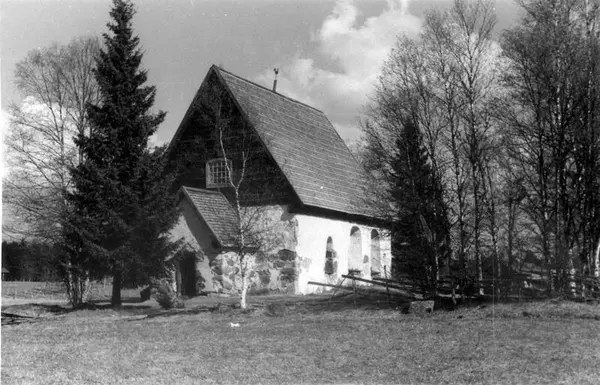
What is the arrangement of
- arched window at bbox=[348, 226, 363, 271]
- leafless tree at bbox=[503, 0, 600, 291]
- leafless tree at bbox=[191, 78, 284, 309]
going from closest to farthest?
leafless tree at bbox=[503, 0, 600, 291], leafless tree at bbox=[191, 78, 284, 309], arched window at bbox=[348, 226, 363, 271]

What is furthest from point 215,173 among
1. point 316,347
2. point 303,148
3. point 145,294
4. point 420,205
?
point 316,347

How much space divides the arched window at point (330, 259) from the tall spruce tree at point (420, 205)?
29.7 ft

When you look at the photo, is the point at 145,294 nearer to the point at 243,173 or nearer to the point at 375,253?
the point at 243,173

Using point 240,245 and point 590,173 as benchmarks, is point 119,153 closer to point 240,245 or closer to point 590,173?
point 240,245

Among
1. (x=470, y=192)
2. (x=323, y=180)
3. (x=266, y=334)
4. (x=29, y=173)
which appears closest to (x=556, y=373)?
(x=266, y=334)

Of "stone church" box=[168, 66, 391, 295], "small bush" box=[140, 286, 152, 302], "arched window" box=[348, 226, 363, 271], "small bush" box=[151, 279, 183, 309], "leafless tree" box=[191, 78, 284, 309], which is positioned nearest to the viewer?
"leafless tree" box=[191, 78, 284, 309]

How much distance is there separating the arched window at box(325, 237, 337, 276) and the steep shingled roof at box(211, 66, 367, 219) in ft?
5.25

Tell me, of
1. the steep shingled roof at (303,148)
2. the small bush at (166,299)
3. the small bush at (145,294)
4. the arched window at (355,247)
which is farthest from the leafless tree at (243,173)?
the arched window at (355,247)

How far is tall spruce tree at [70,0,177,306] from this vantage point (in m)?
22.6

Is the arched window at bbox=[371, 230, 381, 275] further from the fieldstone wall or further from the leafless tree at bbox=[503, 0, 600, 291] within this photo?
the leafless tree at bbox=[503, 0, 600, 291]

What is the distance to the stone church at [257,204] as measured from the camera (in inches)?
954

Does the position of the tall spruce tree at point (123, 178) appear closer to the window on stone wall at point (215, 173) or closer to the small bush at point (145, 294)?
the small bush at point (145, 294)

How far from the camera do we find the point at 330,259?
1143 inches

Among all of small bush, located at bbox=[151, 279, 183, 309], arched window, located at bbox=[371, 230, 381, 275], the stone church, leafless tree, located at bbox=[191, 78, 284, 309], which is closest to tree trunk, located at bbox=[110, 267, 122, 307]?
small bush, located at bbox=[151, 279, 183, 309]
